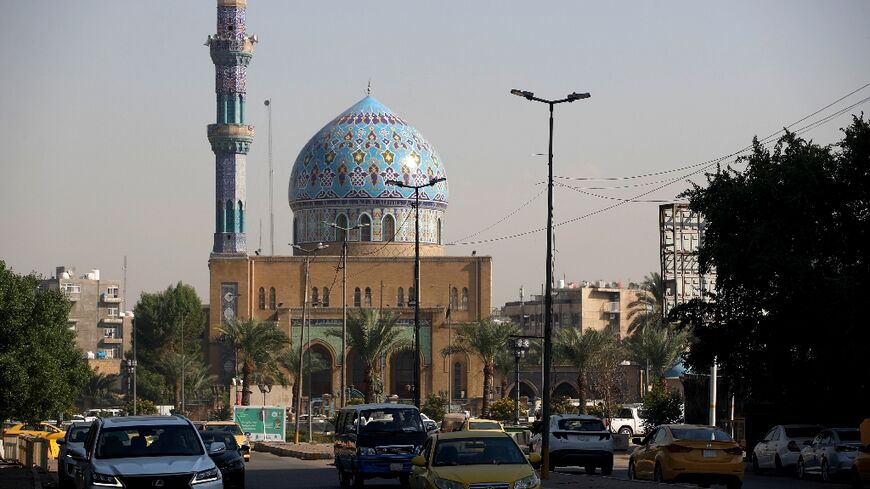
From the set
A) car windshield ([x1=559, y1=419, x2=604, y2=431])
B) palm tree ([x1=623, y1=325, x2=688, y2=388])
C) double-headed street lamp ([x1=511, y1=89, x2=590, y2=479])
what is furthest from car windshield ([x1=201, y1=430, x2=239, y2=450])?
palm tree ([x1=623, y1=325, x2=688, y2=388])

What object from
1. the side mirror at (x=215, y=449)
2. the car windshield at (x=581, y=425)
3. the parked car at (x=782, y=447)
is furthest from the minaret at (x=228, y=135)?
the side mirror at (x=215, y=449)

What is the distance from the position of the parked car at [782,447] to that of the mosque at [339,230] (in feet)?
166

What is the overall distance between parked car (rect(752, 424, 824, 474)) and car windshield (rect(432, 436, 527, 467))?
11363mm

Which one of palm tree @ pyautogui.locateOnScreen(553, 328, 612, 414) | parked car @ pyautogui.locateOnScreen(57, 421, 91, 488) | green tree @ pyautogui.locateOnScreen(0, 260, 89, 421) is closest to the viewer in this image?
parked car @ pyautogui.locateOnScreen(57, 421, 91, 488)

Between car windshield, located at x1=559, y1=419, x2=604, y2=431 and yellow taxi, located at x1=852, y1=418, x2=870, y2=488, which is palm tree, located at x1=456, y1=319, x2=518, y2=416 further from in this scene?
yellow taxi, located at x1=852, y1=418, x2=870, y2=488

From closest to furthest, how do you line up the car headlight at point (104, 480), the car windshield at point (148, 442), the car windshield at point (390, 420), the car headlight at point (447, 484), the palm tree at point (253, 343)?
the car headlight at point (104, 480), the car headlight at point (447, 484), the car windshield at point (148, 442), the car windshield at point (390, 420), the palm tree at point (253, 343)

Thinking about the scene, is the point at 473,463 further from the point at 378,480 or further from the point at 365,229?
the point at 365,229

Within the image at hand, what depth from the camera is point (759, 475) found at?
98.2ft

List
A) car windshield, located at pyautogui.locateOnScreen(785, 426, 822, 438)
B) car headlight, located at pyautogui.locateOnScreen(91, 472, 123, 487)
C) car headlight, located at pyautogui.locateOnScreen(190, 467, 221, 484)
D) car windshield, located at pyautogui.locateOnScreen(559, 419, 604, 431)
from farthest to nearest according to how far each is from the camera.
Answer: car windshield, located at pyautogui.locateOnScreen(559, 419, 604, 431) → car windshield, located at pyautogui.locateOnScreen(785, 426, 822, 438) → car headlight, located at pyautogui.locateOnScreen(190, 467, 221, 484) → car headlight, located at pyautogui.locateOnScreen(91, 472, 123, 487)

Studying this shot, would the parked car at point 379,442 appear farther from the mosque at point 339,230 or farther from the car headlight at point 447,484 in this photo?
the mosque at point 339,230

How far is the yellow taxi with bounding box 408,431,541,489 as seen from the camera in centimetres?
1727

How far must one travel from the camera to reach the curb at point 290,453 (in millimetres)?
37000

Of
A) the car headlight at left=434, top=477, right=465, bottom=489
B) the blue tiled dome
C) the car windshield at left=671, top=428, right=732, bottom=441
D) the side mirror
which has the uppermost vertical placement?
→ the blue tiled dome

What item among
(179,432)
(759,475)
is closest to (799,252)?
(759,475)
